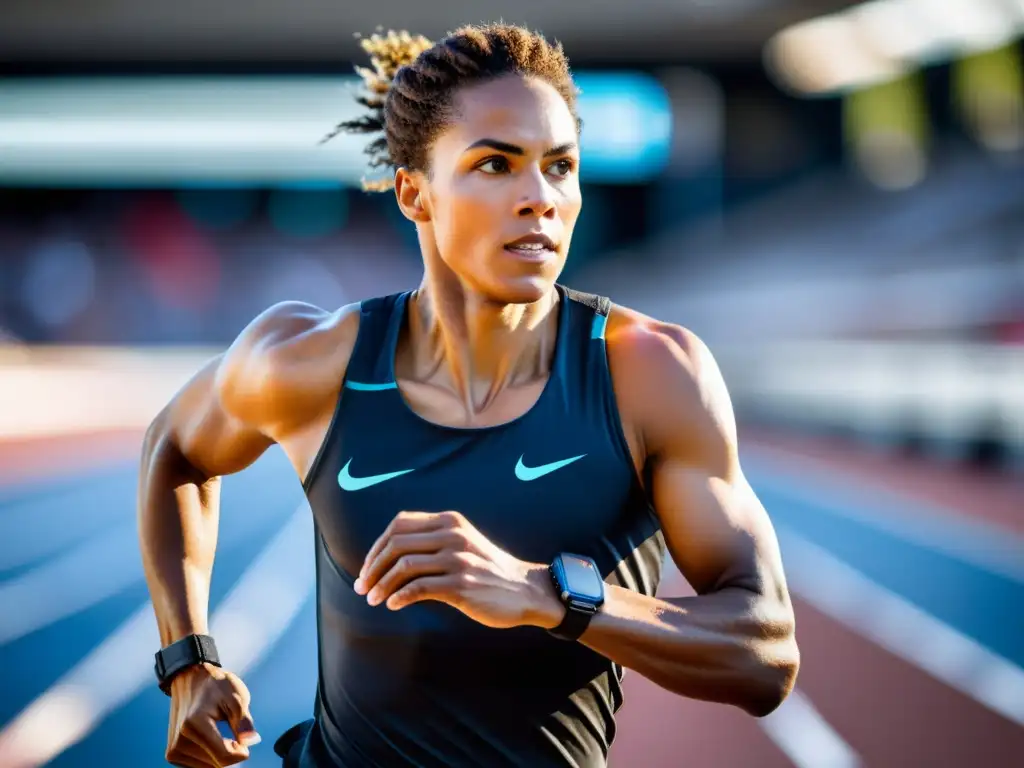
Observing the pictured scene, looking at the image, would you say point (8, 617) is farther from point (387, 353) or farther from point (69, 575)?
point (387, 353)

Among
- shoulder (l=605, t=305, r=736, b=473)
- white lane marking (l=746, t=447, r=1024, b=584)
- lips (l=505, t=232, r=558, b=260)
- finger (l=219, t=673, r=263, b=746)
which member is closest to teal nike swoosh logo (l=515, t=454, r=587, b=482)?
shoulder (l=605, t=305, r=736, b=473)

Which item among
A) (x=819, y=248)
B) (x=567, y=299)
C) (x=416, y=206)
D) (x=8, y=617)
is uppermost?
(x=819, y=248)

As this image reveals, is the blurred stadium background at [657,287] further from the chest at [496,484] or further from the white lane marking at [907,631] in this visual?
the chest at [496,484]

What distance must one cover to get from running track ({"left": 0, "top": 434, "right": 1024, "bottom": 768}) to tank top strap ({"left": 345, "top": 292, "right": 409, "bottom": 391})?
3.28m

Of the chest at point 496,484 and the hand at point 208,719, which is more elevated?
the chest at point 496,484

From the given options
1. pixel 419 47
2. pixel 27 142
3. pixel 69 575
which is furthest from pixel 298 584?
pixel 27 142

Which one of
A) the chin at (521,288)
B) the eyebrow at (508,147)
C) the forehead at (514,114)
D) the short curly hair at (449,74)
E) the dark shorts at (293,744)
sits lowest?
the dark shorts at (293,744)

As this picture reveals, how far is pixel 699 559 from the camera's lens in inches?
80.2

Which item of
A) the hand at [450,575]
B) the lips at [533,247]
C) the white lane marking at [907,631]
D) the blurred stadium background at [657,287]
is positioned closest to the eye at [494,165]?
the lips at [533,247]

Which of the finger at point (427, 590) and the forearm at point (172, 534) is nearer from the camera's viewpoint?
the finger at point (427, 590)

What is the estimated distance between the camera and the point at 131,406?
21.6 metres

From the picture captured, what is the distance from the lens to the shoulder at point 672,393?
207cm

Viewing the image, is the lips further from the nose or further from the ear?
the ear

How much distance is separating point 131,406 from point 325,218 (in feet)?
41.0
